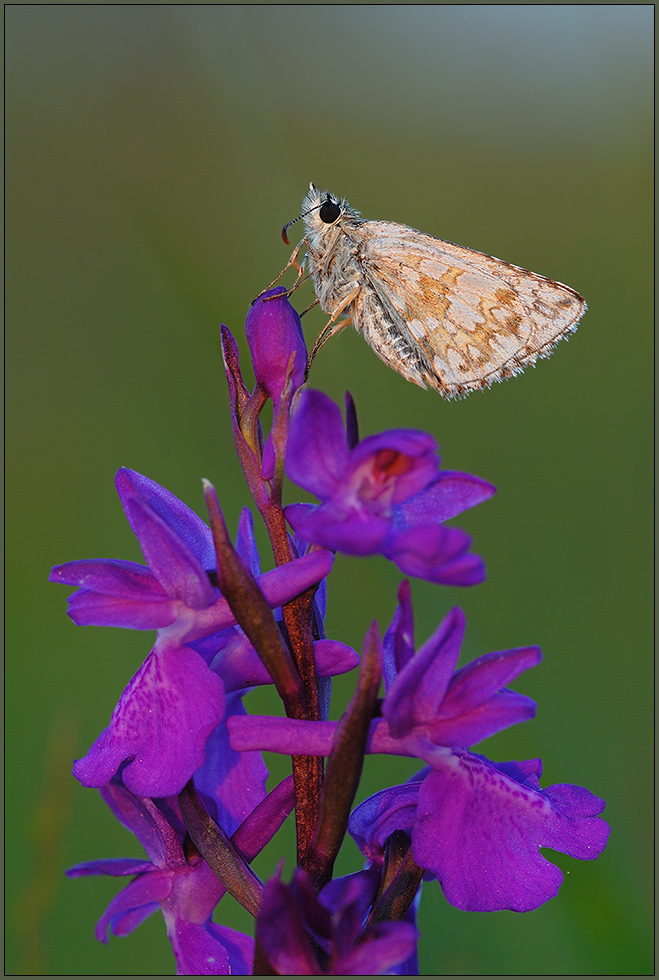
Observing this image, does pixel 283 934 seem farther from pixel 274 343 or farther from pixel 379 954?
pixel 274 343

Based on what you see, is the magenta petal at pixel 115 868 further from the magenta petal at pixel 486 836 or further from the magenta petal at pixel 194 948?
the magenta petal at pixel 486 836

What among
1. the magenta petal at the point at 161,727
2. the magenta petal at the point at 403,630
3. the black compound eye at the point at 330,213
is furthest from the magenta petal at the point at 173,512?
the black compound eye at the point at 330,213

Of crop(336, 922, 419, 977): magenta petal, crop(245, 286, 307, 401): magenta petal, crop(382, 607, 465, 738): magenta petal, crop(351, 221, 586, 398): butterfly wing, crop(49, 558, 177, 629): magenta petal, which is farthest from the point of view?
crop(351, 221, 586, 398): butterfly wing

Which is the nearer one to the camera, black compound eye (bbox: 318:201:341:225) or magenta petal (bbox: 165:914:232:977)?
magenta petal (bbox: 165:914:232:977)

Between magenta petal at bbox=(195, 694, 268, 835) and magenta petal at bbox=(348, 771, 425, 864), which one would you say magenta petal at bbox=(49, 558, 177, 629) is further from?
magenta petal at bbox=(348, 771, 425, 864)

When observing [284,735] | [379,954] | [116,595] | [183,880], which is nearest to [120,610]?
[116,595]

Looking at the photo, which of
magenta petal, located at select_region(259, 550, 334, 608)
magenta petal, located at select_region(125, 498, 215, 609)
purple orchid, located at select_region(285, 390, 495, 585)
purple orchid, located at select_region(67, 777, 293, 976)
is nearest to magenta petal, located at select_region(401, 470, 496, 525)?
purple orchid, located at select_region(285, 390, 495, 585)
